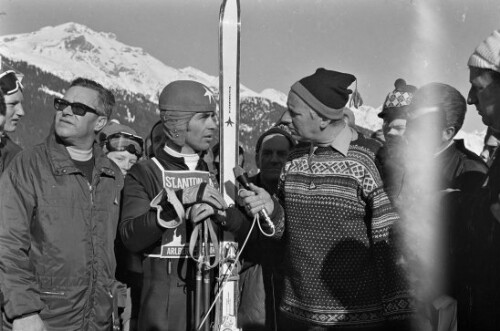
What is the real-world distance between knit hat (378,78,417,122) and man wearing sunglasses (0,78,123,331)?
6.97ft

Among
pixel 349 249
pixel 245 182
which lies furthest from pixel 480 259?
pixel 245 182

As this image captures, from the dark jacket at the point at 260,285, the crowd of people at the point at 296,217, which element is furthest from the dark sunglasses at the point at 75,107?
the dark jacket at the point at 260,285

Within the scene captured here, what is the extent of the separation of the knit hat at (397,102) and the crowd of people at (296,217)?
3.18 ft

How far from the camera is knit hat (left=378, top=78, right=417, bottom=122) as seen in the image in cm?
441

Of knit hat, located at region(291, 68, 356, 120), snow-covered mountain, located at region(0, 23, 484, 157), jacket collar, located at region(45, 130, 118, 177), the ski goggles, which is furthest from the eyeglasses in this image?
snow-covered mountain, located at region(0, 23, 484, 157)

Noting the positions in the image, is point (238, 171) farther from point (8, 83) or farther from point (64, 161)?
point (8, 83)

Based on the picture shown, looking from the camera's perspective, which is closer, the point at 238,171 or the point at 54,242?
the point at 54,242

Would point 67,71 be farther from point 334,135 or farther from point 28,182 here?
point 334,135

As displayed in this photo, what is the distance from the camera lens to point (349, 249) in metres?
2.83

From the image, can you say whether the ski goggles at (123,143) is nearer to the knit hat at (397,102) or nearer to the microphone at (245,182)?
the microphone at (245,182)

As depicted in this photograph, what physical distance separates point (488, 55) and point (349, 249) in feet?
3.35

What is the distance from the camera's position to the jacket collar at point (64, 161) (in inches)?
121

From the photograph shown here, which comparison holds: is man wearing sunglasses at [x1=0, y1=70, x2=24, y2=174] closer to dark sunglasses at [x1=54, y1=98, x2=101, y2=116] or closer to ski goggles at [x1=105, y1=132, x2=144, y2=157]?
dark sunglasses at [x1=54, y1=98, x2=101, y2=116]

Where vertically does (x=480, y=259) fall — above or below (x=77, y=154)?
below
